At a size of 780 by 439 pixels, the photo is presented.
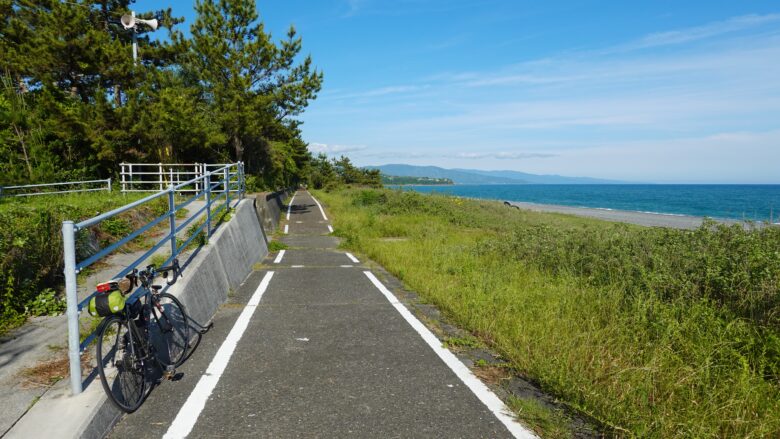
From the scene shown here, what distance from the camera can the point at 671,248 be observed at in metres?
7.01

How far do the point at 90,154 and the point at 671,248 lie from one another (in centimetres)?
2489

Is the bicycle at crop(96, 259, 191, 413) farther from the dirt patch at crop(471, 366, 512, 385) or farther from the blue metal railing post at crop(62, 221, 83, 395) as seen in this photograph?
the dirt patch at crop(471, 366, 512, 385)

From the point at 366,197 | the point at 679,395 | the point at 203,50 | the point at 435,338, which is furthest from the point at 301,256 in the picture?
the point at 366,197

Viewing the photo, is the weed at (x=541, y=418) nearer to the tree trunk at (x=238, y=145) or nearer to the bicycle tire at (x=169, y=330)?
the bicycle tire at (x=169, y=330)

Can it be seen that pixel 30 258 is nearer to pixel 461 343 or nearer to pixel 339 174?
pixel 461 343

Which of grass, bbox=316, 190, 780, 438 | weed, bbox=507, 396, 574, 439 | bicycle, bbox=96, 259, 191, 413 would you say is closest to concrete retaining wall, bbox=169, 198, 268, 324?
bicycle, bbox=96, 259, 191, 413

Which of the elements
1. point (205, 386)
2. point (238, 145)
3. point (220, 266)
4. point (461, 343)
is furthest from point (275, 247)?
point (238, 145)

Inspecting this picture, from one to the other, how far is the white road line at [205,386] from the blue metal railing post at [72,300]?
0.82 meters

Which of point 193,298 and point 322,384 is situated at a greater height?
point 193,298

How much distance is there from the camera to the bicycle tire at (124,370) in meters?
3.50

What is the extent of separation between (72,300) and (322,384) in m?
2.18

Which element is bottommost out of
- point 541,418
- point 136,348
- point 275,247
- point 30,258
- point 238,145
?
point 275,247

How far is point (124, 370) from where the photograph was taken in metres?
3.59

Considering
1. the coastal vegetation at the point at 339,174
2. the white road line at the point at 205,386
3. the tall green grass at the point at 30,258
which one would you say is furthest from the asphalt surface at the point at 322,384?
the coastal vegetation at the point at 339,174
